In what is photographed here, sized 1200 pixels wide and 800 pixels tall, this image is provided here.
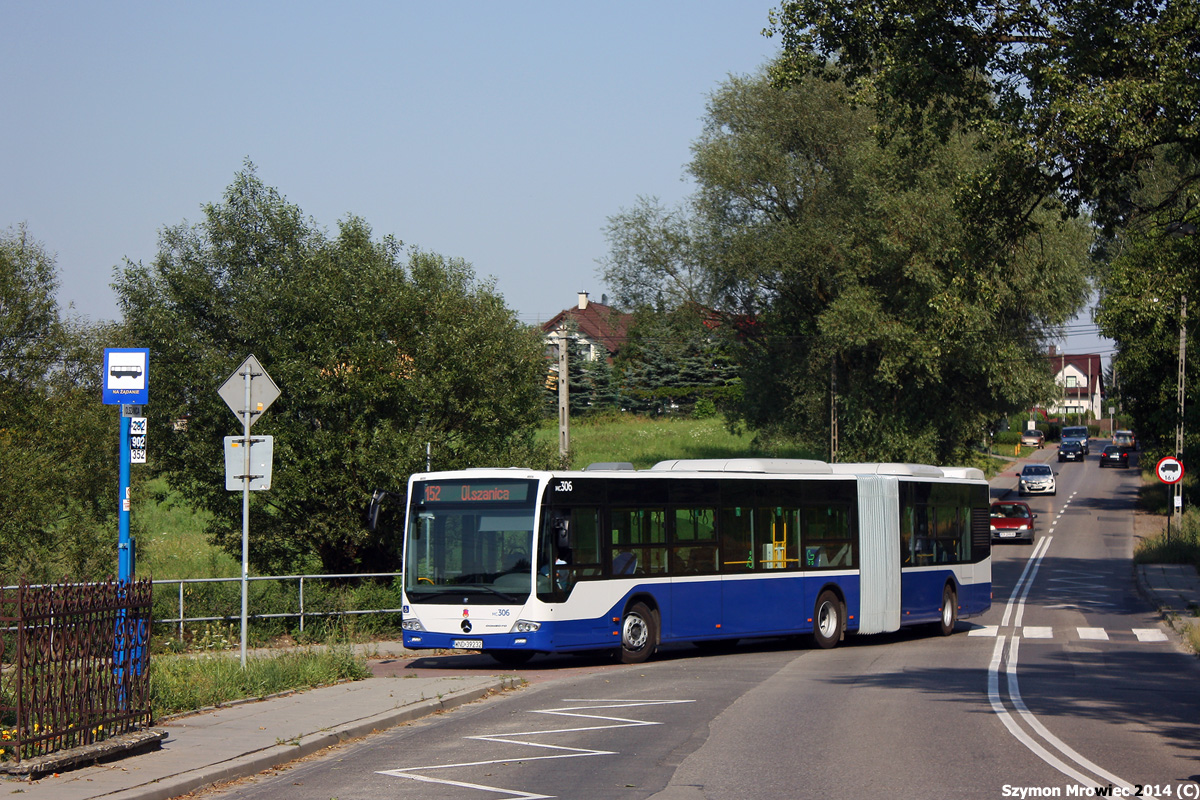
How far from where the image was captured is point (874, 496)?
2164 cm

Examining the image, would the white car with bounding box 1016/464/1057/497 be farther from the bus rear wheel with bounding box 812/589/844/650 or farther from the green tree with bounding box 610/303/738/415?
the bus rear wheel with bounding box 812/589/844/650

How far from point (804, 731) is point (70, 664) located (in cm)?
608

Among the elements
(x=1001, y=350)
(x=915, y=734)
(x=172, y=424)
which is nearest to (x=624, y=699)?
(x=915, y=734)

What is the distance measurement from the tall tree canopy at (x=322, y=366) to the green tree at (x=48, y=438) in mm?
2196

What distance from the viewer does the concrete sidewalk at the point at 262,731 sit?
8.06 m

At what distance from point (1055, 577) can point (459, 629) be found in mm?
24127

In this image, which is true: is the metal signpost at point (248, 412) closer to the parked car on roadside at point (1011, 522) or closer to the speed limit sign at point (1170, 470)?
the speed limit sign at point (1170, 470)

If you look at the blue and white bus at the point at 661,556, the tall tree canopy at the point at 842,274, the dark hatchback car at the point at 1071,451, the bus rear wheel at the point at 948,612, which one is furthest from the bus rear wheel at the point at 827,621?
the dark hatchback car at the point at 1071,451

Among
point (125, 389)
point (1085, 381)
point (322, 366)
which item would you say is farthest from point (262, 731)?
point (1085, 381)

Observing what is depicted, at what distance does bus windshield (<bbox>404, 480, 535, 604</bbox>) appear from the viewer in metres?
16.2

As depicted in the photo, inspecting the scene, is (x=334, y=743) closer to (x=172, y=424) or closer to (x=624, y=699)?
(x=624, y=699)

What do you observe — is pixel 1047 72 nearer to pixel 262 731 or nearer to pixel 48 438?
pixel 262 731

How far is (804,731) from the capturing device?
426 inches

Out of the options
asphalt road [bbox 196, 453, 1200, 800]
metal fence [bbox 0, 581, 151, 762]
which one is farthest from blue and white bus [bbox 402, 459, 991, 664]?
metal fence [bbox 0, 581, 151, 762]
